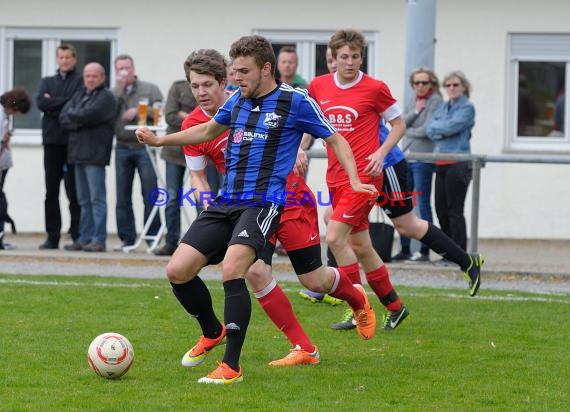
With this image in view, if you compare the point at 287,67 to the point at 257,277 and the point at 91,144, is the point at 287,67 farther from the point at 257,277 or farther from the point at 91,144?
the point at 257,277

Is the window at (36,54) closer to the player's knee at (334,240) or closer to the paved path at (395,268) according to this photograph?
the paved path at (395,268)

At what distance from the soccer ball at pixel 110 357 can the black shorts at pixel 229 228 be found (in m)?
0.72

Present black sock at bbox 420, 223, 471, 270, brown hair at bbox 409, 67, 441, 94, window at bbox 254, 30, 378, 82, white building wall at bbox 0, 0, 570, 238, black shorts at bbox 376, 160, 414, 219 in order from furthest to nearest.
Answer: window at bbox 254, 30, 378, 82 < white building wall at bbox 0, 0, 570, 238 < brown hair at bbox 409, 67, 441, 94 < black sock at bbox 420, 223, 471, 270 < black shorts at bbox 376, 160, 414, 219

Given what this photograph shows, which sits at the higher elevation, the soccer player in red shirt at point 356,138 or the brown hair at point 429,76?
the brown hair at point 429,76

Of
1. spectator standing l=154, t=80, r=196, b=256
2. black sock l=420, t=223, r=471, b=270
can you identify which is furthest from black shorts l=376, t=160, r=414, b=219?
spectator standing l=154, t=80, r=196, b=256

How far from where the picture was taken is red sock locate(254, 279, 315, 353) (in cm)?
765

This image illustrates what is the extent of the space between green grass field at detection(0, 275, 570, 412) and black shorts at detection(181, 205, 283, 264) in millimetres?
755

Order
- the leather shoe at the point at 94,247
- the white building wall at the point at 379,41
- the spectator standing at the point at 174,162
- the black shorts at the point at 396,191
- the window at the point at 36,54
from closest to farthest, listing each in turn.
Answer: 1. the black shorts at the point at 396,191
2. the spectator standing at the point at 174,162
3. the leather shoe at the point at 94,247
4. the white building wall at the point at 379,41
5. the window at the point at 36,54

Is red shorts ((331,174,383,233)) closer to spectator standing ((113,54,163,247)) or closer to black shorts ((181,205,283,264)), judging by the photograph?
black shorts ((181,205,283,264))

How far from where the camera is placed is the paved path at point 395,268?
12.8 metres

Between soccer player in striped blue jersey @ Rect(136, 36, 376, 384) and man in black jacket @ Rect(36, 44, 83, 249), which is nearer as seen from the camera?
soccer player in striped blue jersey @ Rect(136, 36, 376, 384)

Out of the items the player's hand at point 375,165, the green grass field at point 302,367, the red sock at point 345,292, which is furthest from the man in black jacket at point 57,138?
A: the red sock at point 345,292

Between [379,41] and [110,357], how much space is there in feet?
38.5

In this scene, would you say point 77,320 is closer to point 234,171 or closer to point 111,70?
point 234,171
